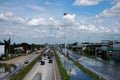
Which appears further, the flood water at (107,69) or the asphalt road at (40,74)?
the flood water at (107,69)

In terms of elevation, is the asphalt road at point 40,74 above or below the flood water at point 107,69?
above

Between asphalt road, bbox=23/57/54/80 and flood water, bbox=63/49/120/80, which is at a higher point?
asphalt road, bbox=23/57/54/80

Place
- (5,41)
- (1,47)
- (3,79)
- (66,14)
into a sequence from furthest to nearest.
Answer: (5,41) < (1,47) < (66,14) < (3,79)

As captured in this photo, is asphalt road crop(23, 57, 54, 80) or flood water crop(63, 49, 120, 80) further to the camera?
flood water crop(63, 49, 120, 80)

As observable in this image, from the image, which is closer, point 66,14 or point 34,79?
point 34,79

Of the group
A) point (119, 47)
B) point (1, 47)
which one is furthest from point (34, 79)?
point (119, 47)

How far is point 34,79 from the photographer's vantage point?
48.1 metres

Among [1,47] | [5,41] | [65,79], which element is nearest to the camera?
[65,79]

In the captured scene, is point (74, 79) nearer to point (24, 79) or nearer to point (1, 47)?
point (24, 79)

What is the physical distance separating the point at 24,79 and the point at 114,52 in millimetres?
107715

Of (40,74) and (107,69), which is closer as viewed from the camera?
(40,74)

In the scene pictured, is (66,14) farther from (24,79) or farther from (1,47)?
(24,79)

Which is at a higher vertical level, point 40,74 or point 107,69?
point 40,74

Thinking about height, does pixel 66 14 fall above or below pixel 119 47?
above
